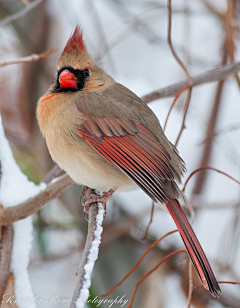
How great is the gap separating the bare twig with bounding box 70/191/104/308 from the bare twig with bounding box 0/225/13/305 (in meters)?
0.50

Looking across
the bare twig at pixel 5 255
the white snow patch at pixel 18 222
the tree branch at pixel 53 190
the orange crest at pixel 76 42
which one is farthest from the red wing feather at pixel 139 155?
the bare twig at pixel 5 255

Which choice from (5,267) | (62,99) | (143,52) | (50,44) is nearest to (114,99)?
(62,99)

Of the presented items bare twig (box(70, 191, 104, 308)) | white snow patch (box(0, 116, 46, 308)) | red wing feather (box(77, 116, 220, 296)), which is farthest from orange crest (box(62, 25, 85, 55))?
bare twig (box(70, 191, 104, 308))

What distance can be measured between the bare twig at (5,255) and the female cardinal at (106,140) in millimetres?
469

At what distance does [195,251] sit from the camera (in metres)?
1.92

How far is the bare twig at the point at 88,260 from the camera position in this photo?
4.09 feet

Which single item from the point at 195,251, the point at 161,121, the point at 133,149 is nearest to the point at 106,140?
the point at 133,149

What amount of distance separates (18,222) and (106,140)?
0.71 metres

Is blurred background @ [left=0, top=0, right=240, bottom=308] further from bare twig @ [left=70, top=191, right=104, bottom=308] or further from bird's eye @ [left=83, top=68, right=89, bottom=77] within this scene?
bare twig @ [left=70, top=191, right=104, bottom=308]

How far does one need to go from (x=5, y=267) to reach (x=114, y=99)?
1195mm

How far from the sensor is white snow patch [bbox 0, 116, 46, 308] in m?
1.96

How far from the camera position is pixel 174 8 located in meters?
3.98

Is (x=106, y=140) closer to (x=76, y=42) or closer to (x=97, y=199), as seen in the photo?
(x=97, y=199)

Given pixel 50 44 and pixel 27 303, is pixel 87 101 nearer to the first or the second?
pixel 27 303
